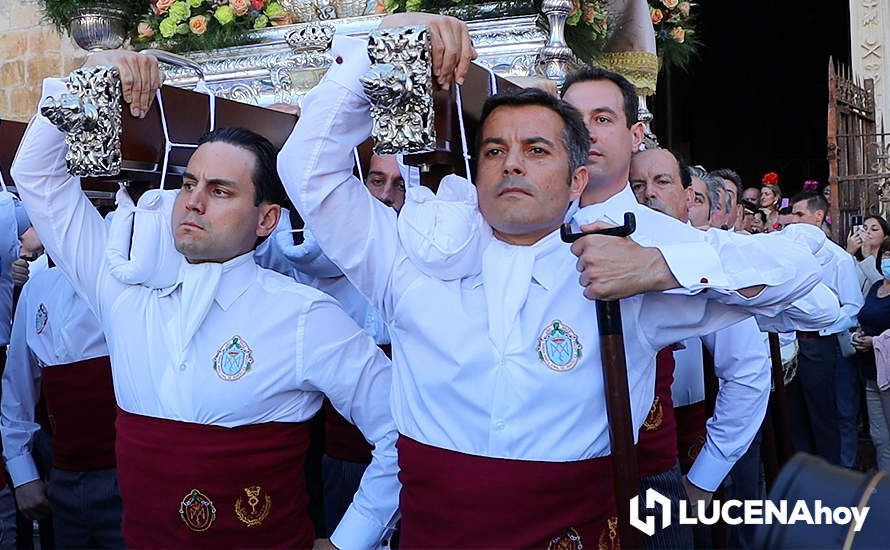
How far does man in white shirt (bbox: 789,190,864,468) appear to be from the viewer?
5.91m

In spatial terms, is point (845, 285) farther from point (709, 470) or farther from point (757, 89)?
point (757, 89)

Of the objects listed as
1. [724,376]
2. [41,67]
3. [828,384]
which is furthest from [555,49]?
[41,67]

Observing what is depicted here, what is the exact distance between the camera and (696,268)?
1.95 metres

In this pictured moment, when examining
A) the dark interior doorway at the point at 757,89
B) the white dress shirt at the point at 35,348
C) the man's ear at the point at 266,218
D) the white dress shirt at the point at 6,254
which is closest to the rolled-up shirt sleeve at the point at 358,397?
the man's ear at the point at 266,218

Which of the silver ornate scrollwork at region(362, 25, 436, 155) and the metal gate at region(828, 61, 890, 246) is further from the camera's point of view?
the metal gate at region(828, 61, 890, 246)

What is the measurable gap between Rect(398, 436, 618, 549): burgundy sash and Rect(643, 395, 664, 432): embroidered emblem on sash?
678 millimetres

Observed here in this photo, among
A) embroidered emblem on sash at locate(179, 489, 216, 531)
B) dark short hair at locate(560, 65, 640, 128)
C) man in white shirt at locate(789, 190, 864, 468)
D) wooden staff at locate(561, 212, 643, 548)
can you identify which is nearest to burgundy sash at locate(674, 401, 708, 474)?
dark short hair at locate(560, 65, 640, 128)

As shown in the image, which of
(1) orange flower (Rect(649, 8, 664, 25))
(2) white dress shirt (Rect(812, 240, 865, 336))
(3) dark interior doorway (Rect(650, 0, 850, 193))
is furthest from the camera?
(3) dark interior doorway (Rect(650, 0, 850, 193))

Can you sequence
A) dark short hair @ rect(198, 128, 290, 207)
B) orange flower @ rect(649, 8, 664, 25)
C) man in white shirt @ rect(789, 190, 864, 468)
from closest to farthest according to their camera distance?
1. dark short hair @ rect(198, 128, 290, 207)
2. orange flower @ rect(649, 8, 664, 25)
3. man in white shirt @ rect(789, 190, 864, 468)

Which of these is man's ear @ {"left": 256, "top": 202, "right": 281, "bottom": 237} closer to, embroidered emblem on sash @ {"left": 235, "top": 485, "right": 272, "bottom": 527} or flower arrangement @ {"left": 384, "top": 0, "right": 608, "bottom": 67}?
embroidered emblem on sash @ {"left": 235, "top": 485, "right": 272, "bottom": 527}

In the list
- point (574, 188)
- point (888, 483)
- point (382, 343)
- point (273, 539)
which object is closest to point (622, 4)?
point (382, 343)

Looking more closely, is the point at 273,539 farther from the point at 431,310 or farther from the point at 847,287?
the point at 847,287

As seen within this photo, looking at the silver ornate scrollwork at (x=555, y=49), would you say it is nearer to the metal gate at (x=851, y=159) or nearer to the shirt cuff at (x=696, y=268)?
the shirt cuff at (x=696, y=268)

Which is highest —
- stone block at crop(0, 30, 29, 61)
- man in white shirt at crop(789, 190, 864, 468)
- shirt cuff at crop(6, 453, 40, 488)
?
stone block at crop(0, 30, 29, 61)
